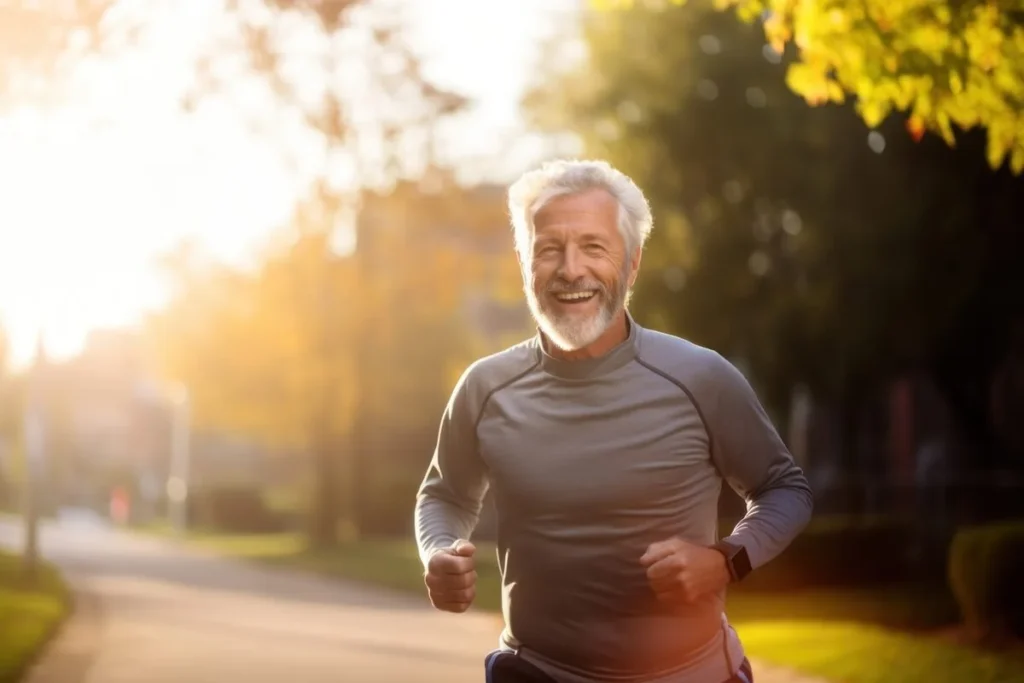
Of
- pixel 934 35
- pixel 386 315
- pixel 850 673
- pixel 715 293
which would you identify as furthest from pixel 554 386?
pixel 386 315

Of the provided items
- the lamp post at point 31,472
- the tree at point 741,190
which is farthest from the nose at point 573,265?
the tree at point 741,190

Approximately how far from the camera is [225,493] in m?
54.1

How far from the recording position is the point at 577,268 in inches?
160

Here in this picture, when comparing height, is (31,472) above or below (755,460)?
below

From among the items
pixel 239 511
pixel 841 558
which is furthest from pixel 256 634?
pixel 239 511

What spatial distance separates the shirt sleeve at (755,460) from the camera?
13.2 feet

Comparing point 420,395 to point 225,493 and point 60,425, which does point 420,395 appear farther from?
point 60,425

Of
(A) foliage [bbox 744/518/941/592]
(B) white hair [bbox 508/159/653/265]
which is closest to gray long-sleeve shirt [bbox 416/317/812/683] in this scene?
(B) white hair [bbox 508/159/653/265]

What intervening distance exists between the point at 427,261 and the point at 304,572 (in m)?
8.02

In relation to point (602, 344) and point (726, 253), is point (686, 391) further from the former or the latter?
point (726, 253)

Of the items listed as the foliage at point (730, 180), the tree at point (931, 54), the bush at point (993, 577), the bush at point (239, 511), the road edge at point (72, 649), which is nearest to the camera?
the tree at point (931, 54)

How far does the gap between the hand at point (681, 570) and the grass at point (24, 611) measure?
31.0ft

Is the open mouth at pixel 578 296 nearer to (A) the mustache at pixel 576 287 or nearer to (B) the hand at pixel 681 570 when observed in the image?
(A) the mustache at pixel 576 287

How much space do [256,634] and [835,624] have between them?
5385 mm
